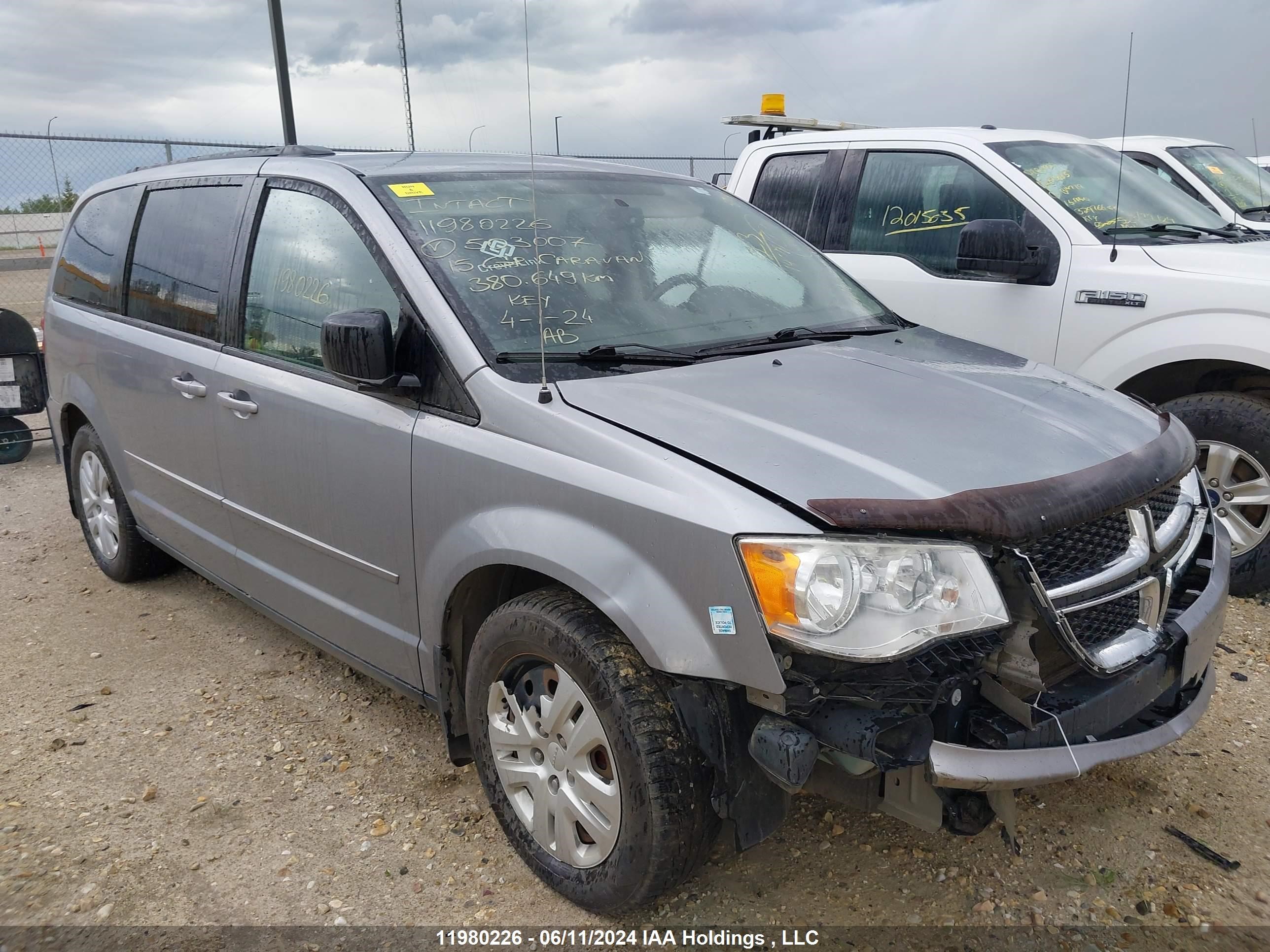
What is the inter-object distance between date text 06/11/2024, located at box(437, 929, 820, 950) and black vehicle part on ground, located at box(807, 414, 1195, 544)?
110 centimetres

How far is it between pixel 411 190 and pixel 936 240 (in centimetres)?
305

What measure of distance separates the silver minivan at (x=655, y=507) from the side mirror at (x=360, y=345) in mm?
11

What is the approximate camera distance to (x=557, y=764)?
7.86 ft

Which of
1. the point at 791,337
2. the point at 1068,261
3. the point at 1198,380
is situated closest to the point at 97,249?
the point at 791,337

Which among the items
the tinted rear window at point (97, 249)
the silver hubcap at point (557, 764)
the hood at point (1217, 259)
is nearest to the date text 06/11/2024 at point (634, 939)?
the silver hubcap at point (557, 764)

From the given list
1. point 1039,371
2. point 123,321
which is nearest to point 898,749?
point 1039,371

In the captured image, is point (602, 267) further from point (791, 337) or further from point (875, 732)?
point (875, 732)

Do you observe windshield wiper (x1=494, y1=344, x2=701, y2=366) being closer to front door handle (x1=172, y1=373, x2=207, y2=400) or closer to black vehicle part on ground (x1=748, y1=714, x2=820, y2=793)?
black vehicle part on ground (x1=748, y1=714, x2=820, y2=793)

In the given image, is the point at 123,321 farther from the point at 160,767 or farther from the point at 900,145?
the point at 900,145

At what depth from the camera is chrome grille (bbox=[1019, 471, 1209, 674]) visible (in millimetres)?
2080

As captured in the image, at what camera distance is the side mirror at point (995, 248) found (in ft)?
13.9

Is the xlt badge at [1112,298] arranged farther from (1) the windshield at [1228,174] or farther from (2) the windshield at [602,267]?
(1) the windshield at [1228,174]

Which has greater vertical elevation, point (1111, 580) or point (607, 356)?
point (607, 356)

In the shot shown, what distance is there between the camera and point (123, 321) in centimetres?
412
